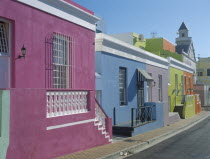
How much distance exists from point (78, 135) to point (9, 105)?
298cm

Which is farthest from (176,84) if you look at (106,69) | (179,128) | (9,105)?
(9,105)

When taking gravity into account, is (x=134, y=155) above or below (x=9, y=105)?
below

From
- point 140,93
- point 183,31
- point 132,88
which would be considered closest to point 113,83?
point 132,88

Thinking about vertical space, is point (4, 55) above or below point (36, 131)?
above

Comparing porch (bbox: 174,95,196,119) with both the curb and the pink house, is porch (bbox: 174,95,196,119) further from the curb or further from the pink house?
the pink house

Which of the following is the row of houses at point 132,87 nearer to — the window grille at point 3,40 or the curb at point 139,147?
the curb at point 139,147

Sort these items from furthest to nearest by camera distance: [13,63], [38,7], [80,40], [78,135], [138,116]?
1. [138,116]
2. [80,40]
3. [78,135]
4. [38,7]
5. [13,63]

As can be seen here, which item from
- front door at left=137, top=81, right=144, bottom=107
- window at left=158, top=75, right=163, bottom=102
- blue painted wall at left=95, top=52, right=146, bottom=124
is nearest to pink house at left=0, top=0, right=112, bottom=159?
blue painted wall at left=95, top=52, right=146, bottom=124

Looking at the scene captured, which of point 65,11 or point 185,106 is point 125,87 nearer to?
point 65,11

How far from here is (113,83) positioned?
1345cm

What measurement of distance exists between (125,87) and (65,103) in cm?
686

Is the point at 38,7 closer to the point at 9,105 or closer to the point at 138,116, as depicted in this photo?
the point at 9,105

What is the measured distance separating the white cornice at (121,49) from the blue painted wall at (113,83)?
0.75 feet

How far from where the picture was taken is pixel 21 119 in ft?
21.7
